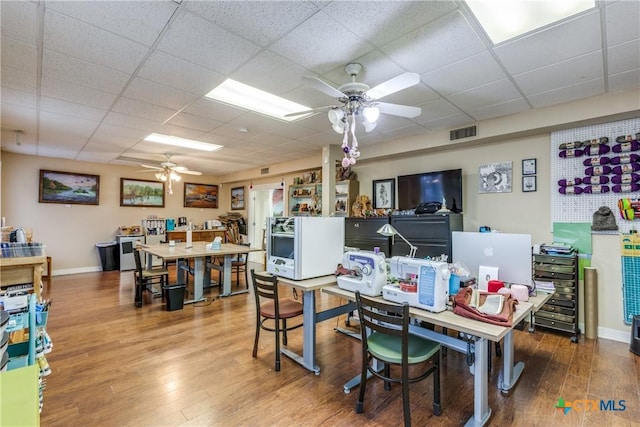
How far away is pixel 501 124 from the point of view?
3781mm

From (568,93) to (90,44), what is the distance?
14.5ft

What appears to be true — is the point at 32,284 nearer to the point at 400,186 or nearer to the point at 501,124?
the point at 400,186

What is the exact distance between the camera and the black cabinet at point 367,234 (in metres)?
4.64

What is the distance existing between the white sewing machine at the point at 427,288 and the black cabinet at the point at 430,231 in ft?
6.98

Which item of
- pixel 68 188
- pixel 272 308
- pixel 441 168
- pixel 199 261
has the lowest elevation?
pixel 272 308

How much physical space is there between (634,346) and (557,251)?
3.54 ft

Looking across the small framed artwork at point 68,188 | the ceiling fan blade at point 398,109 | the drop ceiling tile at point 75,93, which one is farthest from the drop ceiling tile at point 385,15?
the small framed artwork at point 68,188

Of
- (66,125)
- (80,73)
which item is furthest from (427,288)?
(66,125)

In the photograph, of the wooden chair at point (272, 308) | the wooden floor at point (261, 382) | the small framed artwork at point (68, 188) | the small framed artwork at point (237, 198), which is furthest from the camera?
the small framed artwork at point (237, 198)

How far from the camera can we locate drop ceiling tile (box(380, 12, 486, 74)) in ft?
6.69

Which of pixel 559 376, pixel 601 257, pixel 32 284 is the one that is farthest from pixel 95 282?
pixel 601 257

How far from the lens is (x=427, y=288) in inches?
74.7

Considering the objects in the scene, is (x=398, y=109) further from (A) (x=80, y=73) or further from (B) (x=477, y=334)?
(A) (x=80, y=73)

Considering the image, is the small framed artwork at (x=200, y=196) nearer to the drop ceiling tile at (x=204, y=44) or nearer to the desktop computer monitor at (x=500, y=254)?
the drop ceiling tile at (x=204, y=44)
